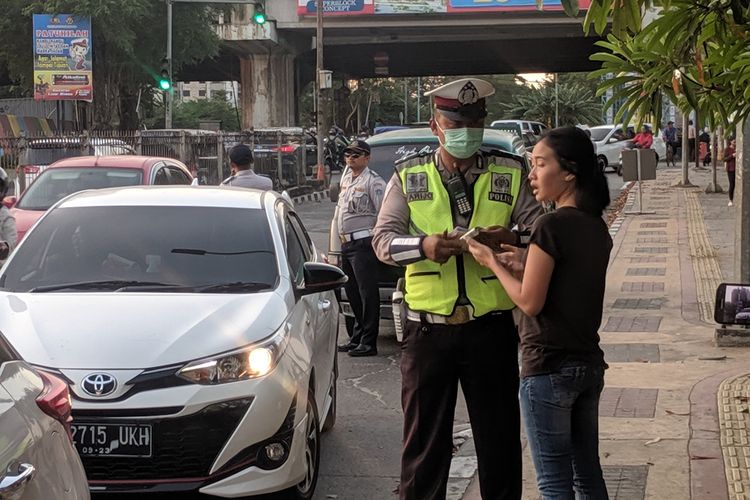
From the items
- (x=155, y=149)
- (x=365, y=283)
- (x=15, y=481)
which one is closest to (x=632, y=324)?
(x=365, y=283)

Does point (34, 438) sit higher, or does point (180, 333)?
point (34, 438)

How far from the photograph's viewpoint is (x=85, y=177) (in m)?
13.5

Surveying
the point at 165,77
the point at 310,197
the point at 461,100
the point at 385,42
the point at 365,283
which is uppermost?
the point at 385,42

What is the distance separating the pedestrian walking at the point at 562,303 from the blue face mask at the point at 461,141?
430 mm

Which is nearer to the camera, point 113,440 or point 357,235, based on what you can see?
point 113,440

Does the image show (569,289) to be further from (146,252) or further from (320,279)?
(146,252)

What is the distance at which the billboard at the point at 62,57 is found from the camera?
3756cm

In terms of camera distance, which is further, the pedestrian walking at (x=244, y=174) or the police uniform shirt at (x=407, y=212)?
the pedestrian walking at (x=244, y=174)

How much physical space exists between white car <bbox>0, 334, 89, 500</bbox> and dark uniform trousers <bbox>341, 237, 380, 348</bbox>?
6.24 m

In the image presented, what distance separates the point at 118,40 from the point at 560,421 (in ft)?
120

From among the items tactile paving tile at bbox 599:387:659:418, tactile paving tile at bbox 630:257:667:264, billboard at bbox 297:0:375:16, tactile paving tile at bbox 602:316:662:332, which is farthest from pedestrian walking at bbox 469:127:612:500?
billboard at bbox 297:0:375:16

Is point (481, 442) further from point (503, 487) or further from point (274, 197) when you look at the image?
point (274, 197)

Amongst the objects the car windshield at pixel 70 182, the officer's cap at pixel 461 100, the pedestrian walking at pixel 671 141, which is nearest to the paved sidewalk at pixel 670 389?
the officer's cap at pixel 461 100

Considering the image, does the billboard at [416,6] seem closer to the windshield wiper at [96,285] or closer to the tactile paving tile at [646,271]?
the tactile paving tile at [646,271]
